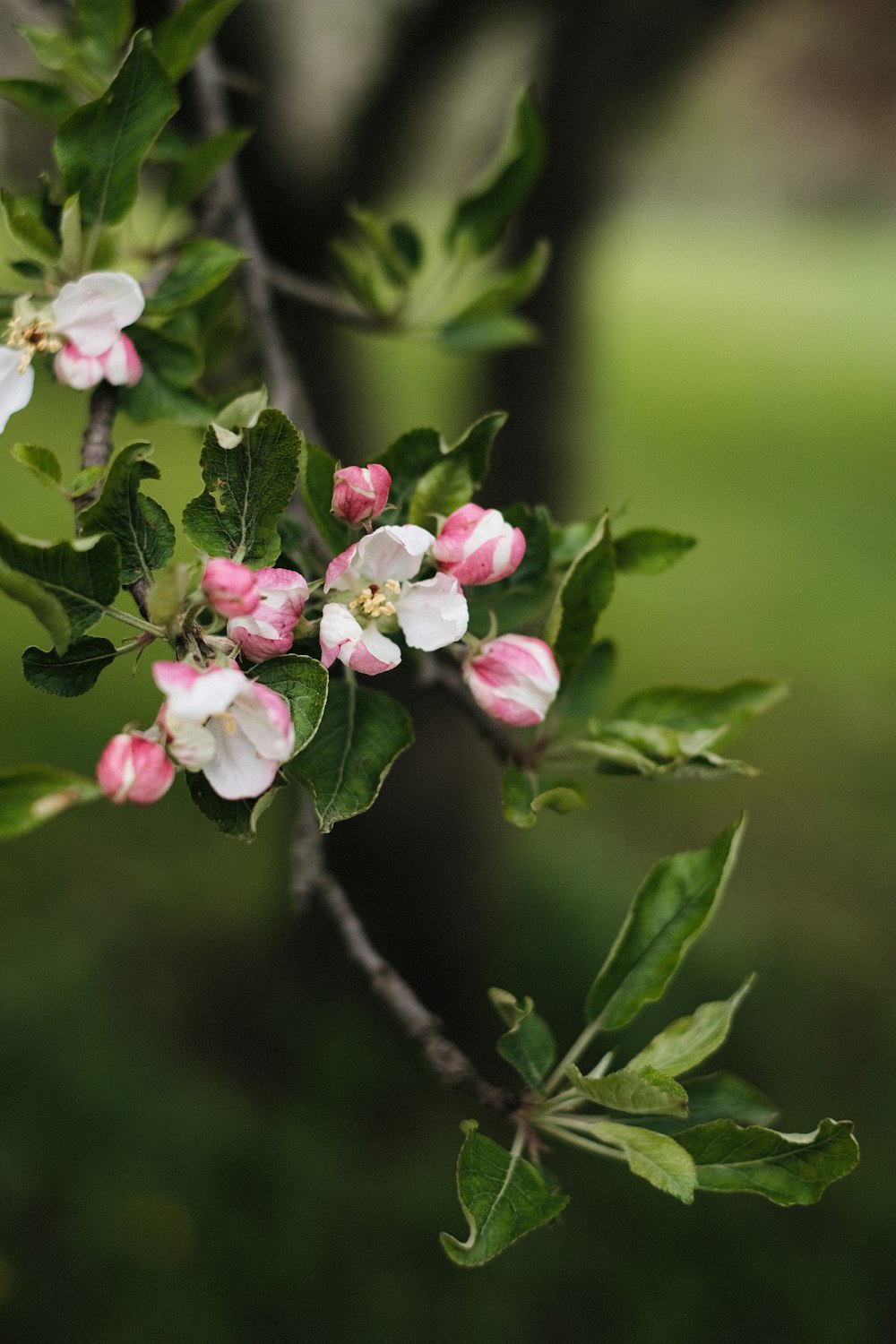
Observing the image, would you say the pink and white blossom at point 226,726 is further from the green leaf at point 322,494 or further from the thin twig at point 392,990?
the thin twig at point 392,990

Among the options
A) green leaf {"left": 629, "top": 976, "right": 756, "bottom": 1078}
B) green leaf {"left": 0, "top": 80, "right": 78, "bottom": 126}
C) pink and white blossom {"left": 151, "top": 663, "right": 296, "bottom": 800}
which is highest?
green leaf {"left": 0, "top": 80, "right": 78, "bottom": 126}

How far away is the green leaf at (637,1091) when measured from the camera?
0.85 meters

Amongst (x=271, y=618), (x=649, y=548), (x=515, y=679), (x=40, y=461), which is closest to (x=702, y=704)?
(x=649, y=548)

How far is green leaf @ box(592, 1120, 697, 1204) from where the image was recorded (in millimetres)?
858

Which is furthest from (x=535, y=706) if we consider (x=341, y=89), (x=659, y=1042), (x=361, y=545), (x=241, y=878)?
(x=241, y=878)

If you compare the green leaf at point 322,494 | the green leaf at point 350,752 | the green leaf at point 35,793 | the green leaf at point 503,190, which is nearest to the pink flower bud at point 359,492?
the green leaf at point 322,494

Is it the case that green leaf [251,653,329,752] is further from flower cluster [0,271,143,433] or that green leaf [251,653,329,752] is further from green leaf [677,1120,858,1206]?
green leaf [677,1120,858,1206]

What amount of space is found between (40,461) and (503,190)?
0.89m

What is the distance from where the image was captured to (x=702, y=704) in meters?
1.20

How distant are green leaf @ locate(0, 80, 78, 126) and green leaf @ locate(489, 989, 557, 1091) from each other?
0.90 m

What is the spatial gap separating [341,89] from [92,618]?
7.03ft

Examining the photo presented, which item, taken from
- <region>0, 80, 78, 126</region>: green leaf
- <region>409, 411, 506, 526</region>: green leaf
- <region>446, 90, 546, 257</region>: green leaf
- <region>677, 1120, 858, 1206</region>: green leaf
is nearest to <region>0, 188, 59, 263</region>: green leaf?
<region>0, 80, 78, 126</region>: green leaf

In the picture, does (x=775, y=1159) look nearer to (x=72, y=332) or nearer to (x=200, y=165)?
(x=72, y=332)

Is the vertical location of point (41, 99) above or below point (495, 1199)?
above
